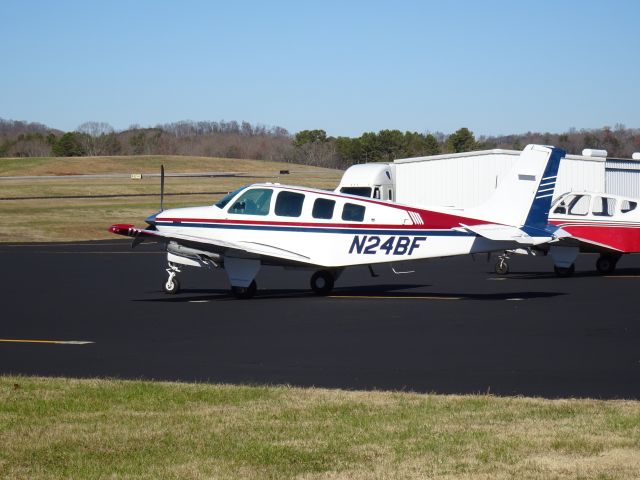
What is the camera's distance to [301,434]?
29.0ft

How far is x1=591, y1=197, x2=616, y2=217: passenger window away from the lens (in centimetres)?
2608

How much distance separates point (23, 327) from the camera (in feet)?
56.5

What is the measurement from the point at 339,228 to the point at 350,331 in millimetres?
4783

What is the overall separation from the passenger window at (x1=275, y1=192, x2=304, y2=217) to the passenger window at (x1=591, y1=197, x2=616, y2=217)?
840 cm

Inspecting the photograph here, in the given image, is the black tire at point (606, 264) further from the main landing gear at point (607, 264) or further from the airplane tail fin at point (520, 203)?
the airplane tail fin at point (520, 203)

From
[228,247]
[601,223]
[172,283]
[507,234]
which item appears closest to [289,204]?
[228,247]

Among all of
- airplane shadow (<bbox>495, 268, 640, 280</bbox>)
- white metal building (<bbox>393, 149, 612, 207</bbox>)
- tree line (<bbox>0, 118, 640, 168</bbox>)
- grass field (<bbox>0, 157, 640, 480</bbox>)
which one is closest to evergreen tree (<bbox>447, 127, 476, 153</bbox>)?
tree line (<bbox>0, 118, 640, 168</bbox>)

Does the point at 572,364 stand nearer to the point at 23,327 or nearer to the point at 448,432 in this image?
the point at 448,432

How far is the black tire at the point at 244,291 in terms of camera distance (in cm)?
2158

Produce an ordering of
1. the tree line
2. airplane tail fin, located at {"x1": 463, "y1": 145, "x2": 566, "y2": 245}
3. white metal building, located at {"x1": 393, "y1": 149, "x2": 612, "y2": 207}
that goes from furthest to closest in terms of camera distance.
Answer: the tree line
white metal building, located at {"x1": 393, "y1": 149, "x2": 612, "y2": 207}
airplane tail fin, located at {"x1": 463, "y1": 145, "x2": 566, "y2": 245}

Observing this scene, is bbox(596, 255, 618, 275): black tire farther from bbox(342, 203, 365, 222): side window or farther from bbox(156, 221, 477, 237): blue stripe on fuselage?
bbox(342, 203, 365, 222): side window

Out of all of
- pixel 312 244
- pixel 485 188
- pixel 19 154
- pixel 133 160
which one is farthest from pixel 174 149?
pixel 312 244

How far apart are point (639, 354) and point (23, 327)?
30.4ft

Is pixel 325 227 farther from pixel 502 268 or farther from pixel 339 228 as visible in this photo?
pixel 502 268
